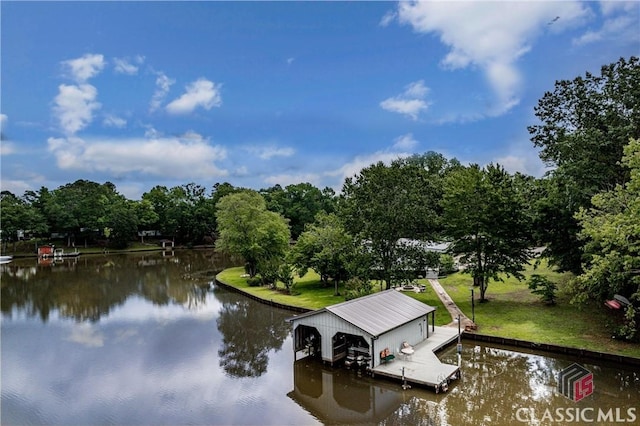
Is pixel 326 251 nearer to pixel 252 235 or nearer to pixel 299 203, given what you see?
pixel 252 235

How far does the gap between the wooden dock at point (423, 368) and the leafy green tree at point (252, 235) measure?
18135 millimetres

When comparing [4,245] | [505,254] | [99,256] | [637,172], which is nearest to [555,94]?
[505,254]

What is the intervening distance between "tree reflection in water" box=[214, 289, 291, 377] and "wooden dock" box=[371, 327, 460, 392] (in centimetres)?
526

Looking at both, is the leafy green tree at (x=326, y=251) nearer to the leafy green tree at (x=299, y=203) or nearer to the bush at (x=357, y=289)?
the bush at (x=357, y=289)

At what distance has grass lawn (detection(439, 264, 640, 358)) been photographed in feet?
60.6

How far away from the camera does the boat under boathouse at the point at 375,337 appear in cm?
1606

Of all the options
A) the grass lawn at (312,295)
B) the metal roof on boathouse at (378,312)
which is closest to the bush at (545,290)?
the grass lawn at (312,295)

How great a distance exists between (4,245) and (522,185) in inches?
2741

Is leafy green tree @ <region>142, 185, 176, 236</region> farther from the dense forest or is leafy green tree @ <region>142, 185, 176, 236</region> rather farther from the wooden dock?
the wooden dock

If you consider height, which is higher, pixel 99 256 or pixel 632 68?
pixel 632 68

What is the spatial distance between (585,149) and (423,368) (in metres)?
14.2

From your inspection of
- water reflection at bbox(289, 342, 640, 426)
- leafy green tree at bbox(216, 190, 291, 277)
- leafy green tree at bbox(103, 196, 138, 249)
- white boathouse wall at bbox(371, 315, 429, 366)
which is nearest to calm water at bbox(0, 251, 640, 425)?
water reflection at bbox(289, 342, 640, 426)

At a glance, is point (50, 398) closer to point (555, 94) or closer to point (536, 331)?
point (536, 331)

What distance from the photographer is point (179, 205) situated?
73188 mm
